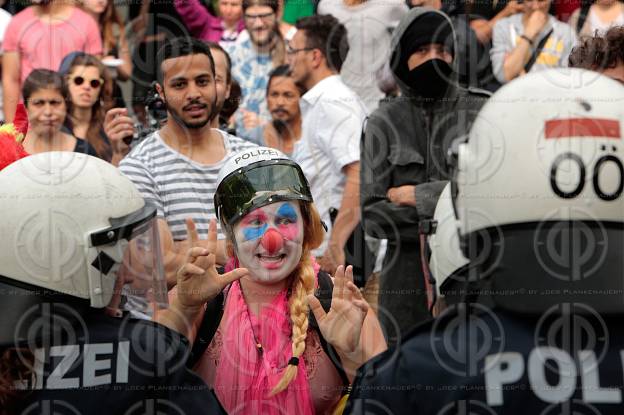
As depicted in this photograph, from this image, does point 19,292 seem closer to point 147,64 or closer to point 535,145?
point 535,145

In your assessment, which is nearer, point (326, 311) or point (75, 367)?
point (75, 367)

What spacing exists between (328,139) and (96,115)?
4.62 feet

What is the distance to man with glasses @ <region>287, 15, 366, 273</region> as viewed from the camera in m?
5.83

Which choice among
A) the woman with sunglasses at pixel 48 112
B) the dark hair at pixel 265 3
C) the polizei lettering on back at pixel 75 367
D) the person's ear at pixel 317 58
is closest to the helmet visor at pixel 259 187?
the polizei lettering on back at pixel 75 367

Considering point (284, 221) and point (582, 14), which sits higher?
point (582, 14)

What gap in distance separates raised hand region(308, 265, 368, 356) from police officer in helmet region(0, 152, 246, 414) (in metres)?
0.47

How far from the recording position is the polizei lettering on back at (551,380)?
2707 millimetres

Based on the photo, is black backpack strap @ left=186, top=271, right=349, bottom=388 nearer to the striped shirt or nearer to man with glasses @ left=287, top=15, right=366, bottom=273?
the striped shirt

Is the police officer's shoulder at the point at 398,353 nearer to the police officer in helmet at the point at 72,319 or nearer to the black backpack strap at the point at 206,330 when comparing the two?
the police officer in helmet at the point at 72,319

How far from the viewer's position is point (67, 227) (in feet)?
9.97

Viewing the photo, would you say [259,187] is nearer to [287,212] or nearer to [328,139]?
[287,212]

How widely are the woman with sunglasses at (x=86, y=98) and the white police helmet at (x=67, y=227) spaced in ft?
10.2

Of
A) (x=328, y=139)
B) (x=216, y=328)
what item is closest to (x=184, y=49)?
(x=328, y=139)

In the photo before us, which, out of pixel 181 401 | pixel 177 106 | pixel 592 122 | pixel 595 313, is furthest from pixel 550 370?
pixel 177 106
